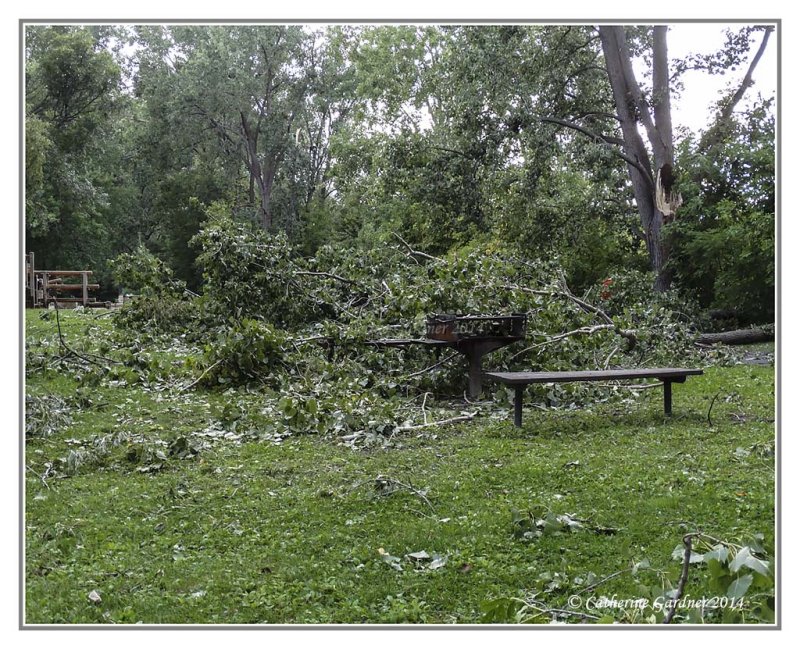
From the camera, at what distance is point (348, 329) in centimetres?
773

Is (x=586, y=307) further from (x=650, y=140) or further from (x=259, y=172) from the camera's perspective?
(x=259, y=172)

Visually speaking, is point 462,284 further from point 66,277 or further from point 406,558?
point 66,277

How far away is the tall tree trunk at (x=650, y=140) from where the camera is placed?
1309 centimetres

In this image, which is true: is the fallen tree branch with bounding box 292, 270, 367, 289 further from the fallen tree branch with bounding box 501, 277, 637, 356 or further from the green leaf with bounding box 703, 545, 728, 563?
the green leaf with bounding box 703, 545, 728, 563

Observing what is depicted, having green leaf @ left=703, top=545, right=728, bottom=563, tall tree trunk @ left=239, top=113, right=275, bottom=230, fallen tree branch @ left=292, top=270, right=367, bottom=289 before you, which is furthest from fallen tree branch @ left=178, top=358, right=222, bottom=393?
tall tree trunk @ left=239, top=113, right=275, bottom=230

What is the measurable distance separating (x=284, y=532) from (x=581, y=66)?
40.5 ft

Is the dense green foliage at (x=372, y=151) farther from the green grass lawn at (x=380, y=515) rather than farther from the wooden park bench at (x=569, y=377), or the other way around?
the wooden park bench at (x=569, y=377)

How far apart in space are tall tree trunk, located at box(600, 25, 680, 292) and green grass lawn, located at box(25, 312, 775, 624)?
7.47m

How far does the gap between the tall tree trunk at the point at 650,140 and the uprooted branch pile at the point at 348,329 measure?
3420 millimetres

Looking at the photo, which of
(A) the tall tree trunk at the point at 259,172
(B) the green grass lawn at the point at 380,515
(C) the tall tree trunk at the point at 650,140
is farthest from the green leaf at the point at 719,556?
(A) the tall tree trunk at the point at 259,172

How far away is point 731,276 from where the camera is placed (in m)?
10.7

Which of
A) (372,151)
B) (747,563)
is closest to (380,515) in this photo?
(747,563)
